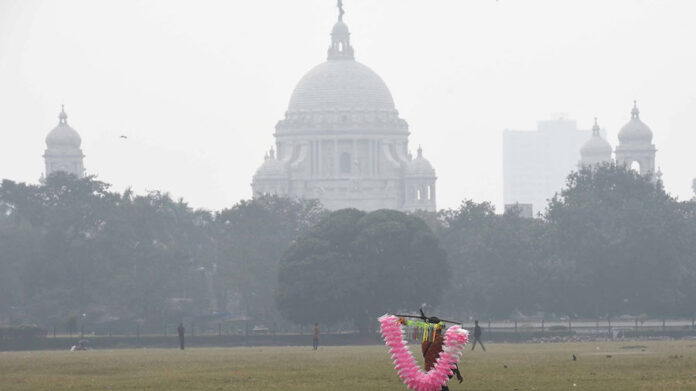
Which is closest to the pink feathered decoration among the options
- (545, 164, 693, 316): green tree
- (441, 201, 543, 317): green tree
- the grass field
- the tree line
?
the grass field

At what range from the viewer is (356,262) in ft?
360

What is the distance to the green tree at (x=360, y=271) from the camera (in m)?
106

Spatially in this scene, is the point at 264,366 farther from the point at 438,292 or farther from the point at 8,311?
the point at 8,311

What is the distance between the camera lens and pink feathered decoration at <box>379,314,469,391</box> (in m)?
39.3

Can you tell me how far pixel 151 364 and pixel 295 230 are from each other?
86694 millimetres

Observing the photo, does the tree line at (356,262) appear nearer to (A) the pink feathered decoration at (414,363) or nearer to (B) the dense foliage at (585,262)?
(B) the dense foliage at (585,262)

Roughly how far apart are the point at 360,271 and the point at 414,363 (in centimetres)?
6748

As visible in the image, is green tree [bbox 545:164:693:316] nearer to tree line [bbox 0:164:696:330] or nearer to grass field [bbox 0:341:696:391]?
tree line [bbox 0:164:696:330]

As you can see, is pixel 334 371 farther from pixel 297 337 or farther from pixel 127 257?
pixel 127 257

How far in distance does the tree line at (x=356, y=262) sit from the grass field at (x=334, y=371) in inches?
1393

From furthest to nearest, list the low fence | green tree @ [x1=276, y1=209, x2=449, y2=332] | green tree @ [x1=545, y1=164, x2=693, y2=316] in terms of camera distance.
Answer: green tree @ [x1=545, y1=164, x2=693, y2=316] < green tree @ [x1=276, y1=209, x2=449, y2=332] < the low fence

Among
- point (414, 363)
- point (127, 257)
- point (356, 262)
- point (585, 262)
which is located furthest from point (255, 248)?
point (414, 363)

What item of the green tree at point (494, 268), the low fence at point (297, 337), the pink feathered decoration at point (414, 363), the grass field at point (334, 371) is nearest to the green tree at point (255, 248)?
the green tree at point (494, 268)

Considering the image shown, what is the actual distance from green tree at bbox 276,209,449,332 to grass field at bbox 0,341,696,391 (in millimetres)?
31508
